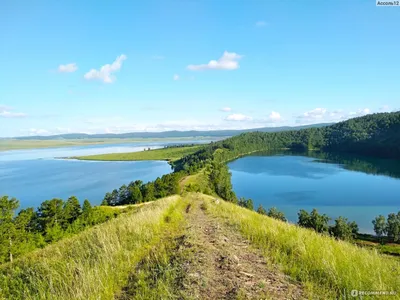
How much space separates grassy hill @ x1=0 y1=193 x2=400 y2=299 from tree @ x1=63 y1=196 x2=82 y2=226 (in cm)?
5542

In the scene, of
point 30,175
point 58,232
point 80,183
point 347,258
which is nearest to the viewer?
point 347,258

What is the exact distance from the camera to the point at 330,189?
110 m

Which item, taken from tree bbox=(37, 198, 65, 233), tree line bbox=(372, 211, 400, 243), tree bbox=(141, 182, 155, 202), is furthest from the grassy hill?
tree bbox=(141, 182, 155, 202)

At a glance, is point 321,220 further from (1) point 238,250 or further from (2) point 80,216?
(1) point 238,250

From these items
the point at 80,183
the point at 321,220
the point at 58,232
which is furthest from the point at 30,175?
the point at 321,220

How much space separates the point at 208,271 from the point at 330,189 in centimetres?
11706

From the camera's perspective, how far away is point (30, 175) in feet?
520

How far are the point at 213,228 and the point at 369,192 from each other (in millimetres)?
114950

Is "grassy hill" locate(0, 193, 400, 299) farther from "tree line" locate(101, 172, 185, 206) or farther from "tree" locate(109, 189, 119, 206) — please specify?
"tree" locate(109, 189, 119, 206)

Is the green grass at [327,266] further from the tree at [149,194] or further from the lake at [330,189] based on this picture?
the tree at [149,194]

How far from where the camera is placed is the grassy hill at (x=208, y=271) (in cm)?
539

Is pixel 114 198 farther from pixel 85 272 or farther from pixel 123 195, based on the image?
pixel 85 272

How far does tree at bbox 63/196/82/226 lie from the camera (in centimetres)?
5788

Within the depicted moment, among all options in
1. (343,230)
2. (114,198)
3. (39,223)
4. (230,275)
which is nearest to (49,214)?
(39,223)
